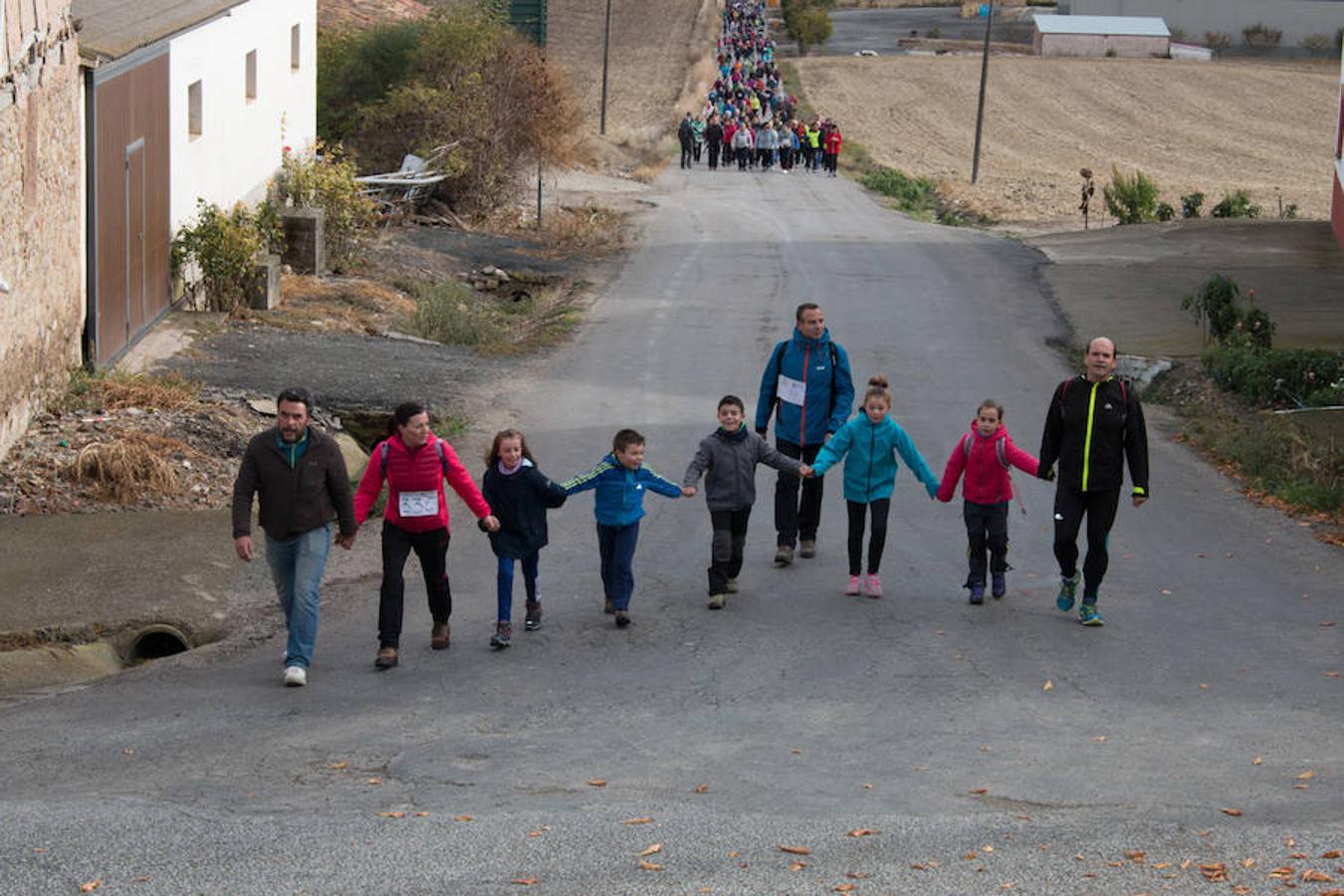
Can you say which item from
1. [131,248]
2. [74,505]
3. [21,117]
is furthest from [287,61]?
[74,505]

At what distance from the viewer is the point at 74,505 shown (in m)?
12.9

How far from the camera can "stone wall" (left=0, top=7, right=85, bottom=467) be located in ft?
43.4

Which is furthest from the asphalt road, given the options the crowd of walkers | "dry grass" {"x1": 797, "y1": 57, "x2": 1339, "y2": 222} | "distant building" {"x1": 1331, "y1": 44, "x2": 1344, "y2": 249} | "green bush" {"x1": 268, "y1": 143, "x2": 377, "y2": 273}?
the crowd of walkers

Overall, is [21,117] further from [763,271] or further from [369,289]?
[763,271]

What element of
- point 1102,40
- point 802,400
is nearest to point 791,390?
point 802,400

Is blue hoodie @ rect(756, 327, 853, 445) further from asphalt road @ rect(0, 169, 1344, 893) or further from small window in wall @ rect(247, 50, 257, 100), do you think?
small window in wall @ rect(247, 50, 257, 100)

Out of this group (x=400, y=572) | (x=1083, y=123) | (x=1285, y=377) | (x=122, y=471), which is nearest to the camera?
(x=400, y=572)

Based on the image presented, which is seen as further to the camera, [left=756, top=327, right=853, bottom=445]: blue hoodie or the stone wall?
the stone wall

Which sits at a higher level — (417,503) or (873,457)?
(873,457)

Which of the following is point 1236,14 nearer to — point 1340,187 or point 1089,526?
point 1340,187

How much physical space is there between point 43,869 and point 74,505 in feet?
22.6

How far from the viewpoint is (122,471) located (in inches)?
522

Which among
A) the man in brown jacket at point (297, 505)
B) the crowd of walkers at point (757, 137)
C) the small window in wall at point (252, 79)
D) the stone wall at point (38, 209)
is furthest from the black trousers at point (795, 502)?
the crowd of walkers at point (757, 137)

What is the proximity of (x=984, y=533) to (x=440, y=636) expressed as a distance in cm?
349
